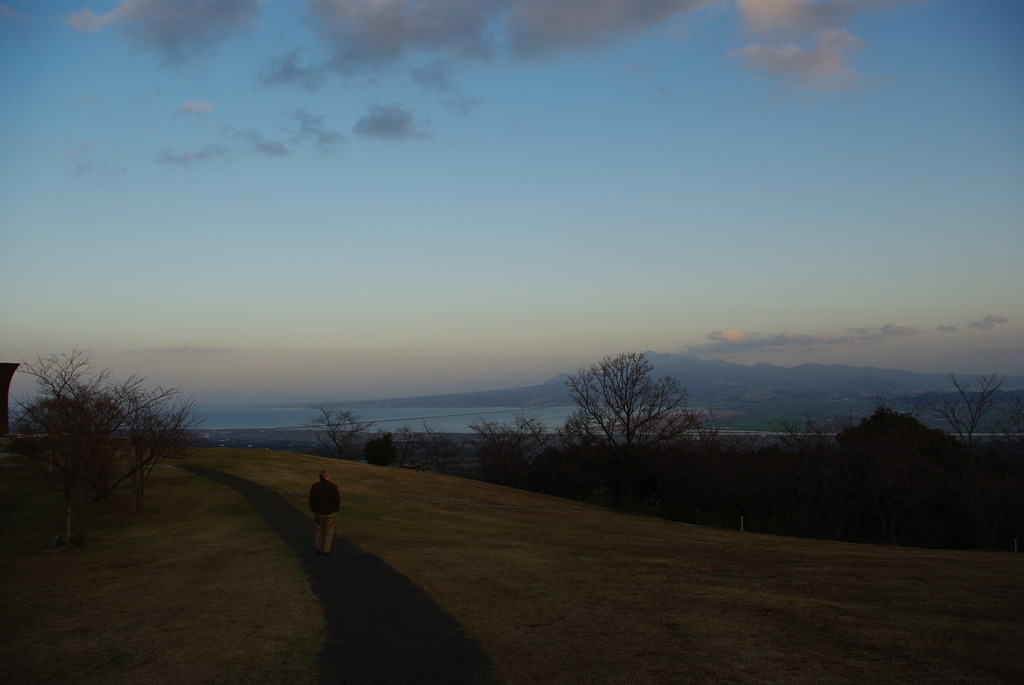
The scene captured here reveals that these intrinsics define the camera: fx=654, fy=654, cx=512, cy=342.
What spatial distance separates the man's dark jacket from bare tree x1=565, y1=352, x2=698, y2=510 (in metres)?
35.7

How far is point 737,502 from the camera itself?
4884 centimetres

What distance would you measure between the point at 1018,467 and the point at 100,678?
51.1 meters

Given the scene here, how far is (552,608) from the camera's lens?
10.3 metres

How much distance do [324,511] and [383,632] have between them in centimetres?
634

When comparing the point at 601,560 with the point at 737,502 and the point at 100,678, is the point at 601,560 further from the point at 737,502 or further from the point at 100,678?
the point at 737,502

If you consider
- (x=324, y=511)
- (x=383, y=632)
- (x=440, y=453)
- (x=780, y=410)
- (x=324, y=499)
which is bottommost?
(x=780, y=410)

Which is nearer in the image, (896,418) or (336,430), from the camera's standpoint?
(896,418)

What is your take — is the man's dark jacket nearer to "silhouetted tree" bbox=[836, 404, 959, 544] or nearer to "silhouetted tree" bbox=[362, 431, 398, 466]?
"silhouetted tree" bbox=[836, 404, 959, 544]

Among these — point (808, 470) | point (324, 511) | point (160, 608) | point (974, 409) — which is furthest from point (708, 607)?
point (974, 409)

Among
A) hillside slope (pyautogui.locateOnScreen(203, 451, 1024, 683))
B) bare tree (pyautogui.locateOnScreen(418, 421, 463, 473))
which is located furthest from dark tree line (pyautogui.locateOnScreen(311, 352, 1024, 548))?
hillside slope (pyautogui.locateOnScreen(203, 451, 1024, 683))

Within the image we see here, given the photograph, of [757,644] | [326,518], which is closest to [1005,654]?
[757,644]

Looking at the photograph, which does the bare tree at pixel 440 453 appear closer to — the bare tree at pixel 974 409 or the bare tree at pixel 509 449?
the bare tree at pixel 509 449

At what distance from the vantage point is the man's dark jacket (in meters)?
14.9

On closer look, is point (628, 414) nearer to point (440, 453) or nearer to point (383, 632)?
point (440, 453)
